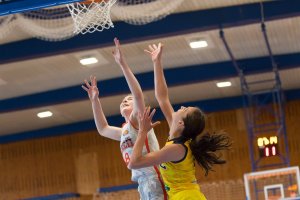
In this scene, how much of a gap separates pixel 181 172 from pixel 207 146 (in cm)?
33

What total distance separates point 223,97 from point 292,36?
5697 millimetres

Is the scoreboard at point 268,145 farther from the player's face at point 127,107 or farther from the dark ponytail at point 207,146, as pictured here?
the dark ponytail at point 207,146

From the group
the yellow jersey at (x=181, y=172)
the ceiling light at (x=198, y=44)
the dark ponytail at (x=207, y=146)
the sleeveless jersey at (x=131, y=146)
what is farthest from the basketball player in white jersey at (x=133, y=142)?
the ceiling light at (x=198, y=44)

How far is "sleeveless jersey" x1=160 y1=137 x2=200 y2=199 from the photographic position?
6.75m

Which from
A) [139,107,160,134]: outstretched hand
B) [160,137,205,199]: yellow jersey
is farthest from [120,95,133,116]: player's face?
[139,107,160,134]: outstretched hand

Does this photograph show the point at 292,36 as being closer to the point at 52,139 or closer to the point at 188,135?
the point at 52,139

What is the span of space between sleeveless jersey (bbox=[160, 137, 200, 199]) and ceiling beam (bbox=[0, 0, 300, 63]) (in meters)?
10.7

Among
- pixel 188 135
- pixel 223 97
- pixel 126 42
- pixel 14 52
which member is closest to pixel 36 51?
pixel 14 52

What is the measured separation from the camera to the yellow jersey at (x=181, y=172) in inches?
266

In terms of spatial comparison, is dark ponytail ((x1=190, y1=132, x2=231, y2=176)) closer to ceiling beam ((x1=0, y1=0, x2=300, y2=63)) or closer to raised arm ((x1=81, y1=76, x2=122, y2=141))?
raised arm ((x1=81, y1=76, x2=122, y2=141))

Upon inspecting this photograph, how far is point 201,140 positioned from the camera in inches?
269

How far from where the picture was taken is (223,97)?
24.4m

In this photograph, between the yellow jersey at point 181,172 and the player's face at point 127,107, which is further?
the player's face at point 127,107

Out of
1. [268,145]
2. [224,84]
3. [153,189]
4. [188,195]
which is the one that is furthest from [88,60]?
[188,195]
